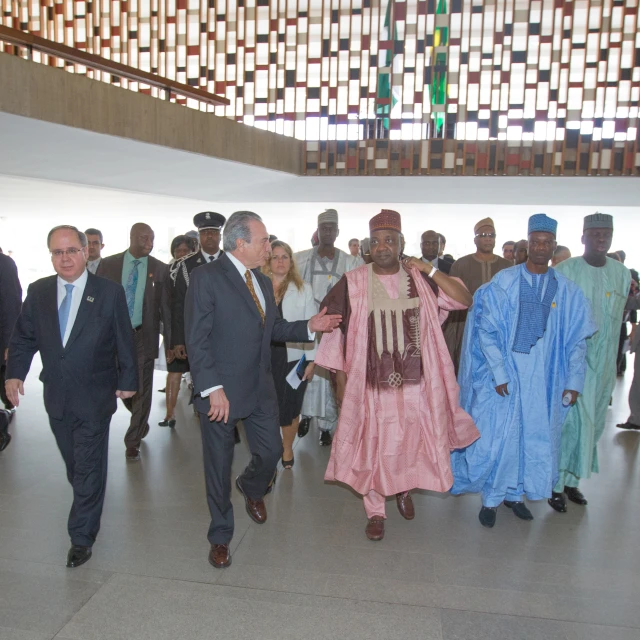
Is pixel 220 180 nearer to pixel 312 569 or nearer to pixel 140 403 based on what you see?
pixel 140 403

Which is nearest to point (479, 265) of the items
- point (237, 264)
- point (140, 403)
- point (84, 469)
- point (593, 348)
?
point (593, 348)

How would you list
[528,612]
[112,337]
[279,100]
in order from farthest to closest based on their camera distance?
[279,100] → [112,337] → [528,612]

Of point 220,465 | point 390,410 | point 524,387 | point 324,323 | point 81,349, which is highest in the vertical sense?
point 324,323

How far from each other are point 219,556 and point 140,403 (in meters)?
1.73

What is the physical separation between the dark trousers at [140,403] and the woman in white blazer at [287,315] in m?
0.94

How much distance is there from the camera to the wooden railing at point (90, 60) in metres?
5.04

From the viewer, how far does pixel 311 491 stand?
3.61 meters

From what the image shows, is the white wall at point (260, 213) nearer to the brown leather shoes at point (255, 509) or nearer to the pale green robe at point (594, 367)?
the pale green robe at point (594, 367)

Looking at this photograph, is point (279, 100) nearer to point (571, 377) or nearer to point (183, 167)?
point (183, 167)

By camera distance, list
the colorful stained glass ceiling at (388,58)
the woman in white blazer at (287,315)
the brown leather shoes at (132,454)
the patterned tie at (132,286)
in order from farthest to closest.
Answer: the colorful stained glass ceiling at (388,58), the patterned tie at (132,286), the brown leather shoes at (132,454), the woman in white blazer at (287,315)

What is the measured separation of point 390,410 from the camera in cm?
300

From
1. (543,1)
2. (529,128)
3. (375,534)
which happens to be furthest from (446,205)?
(375,534)

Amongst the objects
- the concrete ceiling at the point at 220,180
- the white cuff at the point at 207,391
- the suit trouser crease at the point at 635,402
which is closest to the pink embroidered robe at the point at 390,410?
the white cuff at the point at 207,391

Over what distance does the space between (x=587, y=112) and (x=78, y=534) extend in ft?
23.9
